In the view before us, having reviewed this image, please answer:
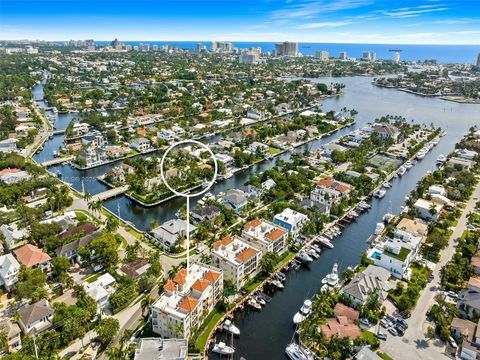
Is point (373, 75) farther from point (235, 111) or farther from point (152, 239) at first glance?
point (152, 239)

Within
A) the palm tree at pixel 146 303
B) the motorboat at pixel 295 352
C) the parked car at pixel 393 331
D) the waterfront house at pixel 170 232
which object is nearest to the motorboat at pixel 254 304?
the motorboat at pixel 295 352

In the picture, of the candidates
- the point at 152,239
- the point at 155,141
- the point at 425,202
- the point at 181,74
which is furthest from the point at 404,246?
the point at 181,74

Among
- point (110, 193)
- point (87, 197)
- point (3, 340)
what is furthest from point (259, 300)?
point (110, 193)

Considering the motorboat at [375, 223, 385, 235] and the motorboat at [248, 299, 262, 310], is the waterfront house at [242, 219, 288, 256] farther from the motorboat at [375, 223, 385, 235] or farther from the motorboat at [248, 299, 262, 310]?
the motorboat at [375, 223, 385, 235]

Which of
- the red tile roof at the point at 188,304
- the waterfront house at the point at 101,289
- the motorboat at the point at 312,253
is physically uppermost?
the red tile roof at the point at 188,304

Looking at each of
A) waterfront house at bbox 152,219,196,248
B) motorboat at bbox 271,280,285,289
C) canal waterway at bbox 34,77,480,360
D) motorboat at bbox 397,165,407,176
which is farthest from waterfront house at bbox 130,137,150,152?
motorboat at bbox 397,165,407,176

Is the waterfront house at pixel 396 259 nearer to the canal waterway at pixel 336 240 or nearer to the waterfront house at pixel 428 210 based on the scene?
the canal waterway at pixel 336 240
